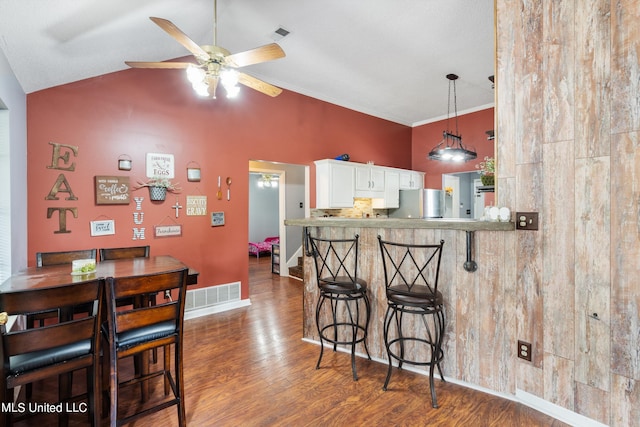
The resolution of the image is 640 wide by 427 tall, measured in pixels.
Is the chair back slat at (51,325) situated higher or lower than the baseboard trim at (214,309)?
higher

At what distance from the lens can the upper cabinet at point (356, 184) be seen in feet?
17.1

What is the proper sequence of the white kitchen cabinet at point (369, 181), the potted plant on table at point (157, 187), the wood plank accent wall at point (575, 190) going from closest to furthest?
the wood plank accent wall at point (575, 190)
the potted plant on table at point (157, 187)
the white kitchen cabinet at point (369, 181)

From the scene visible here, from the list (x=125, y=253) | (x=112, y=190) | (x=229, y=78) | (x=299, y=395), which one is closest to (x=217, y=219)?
(x=112, y=190)

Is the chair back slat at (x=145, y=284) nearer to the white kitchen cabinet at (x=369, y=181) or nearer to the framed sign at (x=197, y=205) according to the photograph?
the framed sign at (x=197, y=205)

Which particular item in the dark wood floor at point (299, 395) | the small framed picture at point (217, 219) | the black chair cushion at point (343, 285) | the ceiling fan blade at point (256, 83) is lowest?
the dark wood floor at point (299, 395)

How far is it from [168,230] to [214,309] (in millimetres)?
1213

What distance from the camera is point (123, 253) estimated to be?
114 inches

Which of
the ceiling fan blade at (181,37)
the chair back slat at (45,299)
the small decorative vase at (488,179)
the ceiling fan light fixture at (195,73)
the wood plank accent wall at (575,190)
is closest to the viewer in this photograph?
the chair back slat at (45,299)

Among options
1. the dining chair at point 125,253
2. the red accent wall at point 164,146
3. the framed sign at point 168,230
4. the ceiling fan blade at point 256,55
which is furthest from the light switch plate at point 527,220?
the framed sign at point 168,230

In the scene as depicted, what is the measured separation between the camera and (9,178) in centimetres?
242

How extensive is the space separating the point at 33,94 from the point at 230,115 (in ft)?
6.68

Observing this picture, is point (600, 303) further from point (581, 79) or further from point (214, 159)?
point (214, 159)

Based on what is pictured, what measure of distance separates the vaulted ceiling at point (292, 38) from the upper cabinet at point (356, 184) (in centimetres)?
135

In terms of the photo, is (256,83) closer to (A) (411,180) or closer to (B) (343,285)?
(B) (343,285)
